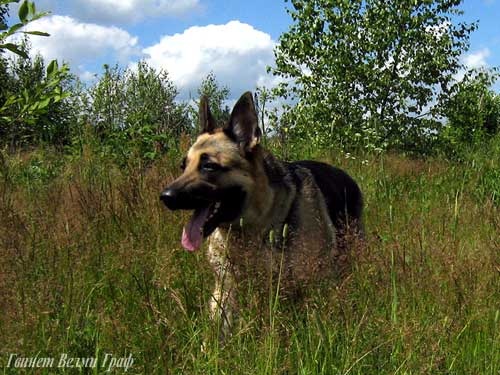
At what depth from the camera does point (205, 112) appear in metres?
4.00

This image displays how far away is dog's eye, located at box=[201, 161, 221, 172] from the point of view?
3.51 metres

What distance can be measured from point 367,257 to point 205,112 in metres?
1.85

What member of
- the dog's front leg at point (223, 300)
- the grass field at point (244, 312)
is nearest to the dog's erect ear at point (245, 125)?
the grass field at point (244, 312)

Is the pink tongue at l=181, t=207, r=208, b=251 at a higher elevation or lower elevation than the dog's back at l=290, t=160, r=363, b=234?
lower

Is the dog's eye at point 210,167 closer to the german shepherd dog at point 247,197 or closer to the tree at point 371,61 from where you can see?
the german shepherd dog at point 247,197

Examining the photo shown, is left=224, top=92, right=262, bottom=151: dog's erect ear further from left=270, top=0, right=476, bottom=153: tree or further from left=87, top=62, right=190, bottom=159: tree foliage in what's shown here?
left=270, top=0, right=476, bottom=153: tree

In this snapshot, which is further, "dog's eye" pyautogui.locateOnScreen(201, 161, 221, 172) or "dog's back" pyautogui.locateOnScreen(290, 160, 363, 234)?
"dog's back" pyautogui.locateOnScreen(290, 160, 363, 234)

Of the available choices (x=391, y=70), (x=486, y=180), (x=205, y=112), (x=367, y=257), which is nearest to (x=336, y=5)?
(x=391, y=70)

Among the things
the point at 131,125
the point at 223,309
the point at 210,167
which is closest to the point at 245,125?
the point at 210,167

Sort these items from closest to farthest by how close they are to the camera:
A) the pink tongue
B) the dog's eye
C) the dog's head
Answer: the pink tongue < the dog's head < the dog's eye

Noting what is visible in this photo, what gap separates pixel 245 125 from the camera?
3.67m

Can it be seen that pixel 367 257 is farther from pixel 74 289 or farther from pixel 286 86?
pixel 286 86

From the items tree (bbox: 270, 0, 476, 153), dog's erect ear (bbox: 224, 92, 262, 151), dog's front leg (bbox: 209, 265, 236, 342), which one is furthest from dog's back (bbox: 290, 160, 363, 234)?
Answer: tree (bbox: 270, 0, 476, 153)

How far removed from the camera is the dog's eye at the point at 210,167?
11.5 feet
